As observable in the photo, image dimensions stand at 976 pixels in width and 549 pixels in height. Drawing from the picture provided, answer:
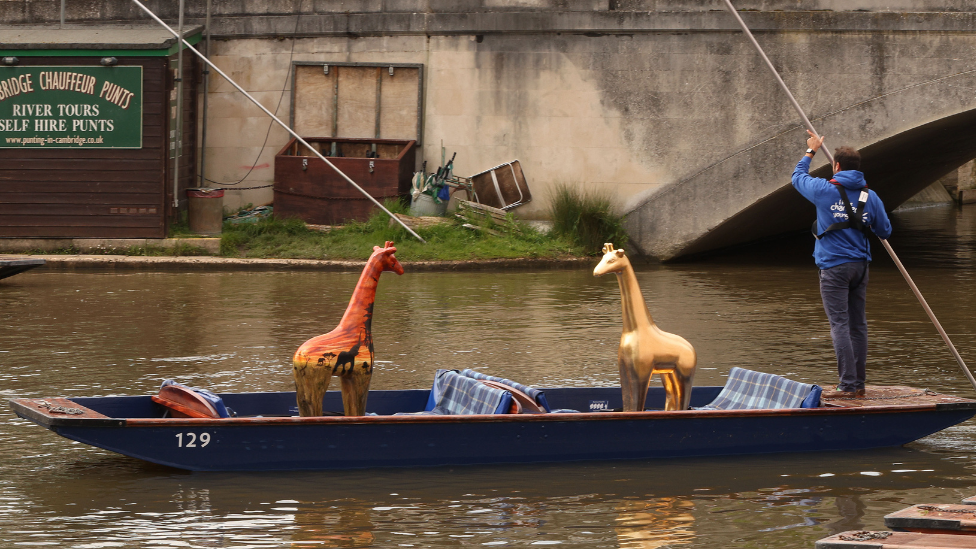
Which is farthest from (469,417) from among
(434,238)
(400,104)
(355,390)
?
(400,104)

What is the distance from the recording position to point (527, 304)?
1444 centimetres

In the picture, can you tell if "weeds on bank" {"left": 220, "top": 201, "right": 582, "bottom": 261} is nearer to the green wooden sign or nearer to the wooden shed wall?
the wooden shed wall

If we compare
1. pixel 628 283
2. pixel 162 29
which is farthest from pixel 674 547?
pixel 162 29

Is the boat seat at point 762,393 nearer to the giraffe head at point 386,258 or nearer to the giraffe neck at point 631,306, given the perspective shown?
the giraffe neck at point 631,306

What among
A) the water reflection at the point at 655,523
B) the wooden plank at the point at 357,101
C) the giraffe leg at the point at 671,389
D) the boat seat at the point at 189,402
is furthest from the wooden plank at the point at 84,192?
the water reflection at the point at 655,523

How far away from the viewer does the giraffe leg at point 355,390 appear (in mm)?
7445

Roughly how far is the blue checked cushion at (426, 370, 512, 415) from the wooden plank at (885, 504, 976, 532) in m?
2.53

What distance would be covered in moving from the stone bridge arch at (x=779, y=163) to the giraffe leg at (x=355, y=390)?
11487 millimetres

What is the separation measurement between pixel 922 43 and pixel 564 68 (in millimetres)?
5257

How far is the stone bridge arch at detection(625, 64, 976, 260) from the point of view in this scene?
17.0m

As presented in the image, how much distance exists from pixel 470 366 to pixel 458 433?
10.9 feet

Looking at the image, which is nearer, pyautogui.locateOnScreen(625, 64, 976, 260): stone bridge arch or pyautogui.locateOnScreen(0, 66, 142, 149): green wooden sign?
pyautogui.locateOnScreen(625, 64, 976, 260): stone bridge arch

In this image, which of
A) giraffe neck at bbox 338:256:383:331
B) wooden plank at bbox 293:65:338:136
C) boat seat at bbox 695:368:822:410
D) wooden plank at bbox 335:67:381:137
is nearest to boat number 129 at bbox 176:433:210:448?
giraffe neck at bbox 338:256:383:331

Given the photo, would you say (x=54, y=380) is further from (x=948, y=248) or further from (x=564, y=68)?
(x=948, y=248)
